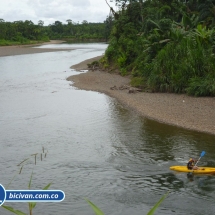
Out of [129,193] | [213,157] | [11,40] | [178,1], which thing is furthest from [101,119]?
[11,40]

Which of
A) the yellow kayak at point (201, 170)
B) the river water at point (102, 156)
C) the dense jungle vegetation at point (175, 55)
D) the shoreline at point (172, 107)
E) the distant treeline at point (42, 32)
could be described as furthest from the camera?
the distant treeline at point (42, 32)

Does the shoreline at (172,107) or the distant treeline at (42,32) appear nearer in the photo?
the shoreline at (172,107)

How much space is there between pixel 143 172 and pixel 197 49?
1348 cm

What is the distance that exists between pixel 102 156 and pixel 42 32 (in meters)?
111

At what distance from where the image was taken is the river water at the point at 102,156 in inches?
406

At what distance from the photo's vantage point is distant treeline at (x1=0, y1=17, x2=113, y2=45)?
9312 cm

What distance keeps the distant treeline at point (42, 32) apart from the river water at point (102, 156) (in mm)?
42662

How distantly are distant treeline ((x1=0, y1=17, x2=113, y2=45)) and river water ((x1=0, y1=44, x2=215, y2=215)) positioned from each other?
140 ft

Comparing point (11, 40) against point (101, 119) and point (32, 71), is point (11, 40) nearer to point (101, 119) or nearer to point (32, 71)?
point (32, 71)

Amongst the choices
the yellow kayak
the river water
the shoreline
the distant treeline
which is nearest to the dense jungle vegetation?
the shoreline

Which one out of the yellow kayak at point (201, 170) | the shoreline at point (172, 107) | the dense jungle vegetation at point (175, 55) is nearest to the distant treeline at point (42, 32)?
the dense jungle vegetation at point (175, 55)

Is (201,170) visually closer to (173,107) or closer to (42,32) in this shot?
(173,107)

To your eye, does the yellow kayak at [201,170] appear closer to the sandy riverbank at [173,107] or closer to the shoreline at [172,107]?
the shoreline at [172,107]

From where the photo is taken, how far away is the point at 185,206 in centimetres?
995
